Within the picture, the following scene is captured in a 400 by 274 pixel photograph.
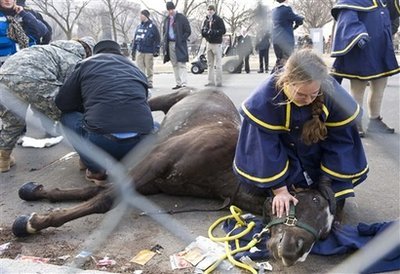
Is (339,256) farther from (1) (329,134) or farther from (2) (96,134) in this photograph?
(2) (96,134)

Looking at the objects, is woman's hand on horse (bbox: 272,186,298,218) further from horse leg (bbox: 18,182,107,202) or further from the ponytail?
horse leg (bbox: 18,182,107,202)

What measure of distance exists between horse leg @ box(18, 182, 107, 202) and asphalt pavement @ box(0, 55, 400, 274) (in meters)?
0.05

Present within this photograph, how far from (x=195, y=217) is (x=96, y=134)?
3.37 ft

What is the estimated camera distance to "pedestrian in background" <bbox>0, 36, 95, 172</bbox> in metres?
3.95

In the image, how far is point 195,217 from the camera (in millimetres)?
3266

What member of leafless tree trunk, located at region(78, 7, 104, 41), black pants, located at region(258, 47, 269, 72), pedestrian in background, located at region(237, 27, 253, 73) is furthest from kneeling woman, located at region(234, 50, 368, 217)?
leafless tree trunk, located at region(78, 7, 104, 41)

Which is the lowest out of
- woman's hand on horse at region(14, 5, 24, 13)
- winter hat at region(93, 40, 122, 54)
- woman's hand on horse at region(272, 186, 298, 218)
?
woman's hand on horse at region(272, 186, 298, 218)

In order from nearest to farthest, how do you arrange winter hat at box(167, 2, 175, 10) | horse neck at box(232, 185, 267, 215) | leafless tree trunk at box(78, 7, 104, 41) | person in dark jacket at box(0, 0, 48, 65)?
horse neck at box(232, 185, 267, 215) < person in dark jacket at box(0, 0, 48, 65) < winter hat at box(167, 2, 175, 10) < leafless tree trunk at box(78, 7, 104, 41)

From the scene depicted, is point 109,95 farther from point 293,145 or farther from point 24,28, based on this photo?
point 24,28

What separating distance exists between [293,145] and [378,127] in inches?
116

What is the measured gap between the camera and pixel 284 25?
7664 mm

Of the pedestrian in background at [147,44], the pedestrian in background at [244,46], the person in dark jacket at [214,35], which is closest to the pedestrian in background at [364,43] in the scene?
the pedestrian in background at [244,46]

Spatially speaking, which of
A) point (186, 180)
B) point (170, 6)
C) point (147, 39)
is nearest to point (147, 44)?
point (147, 39)

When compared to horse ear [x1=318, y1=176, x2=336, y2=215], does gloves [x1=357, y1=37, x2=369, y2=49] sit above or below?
above
